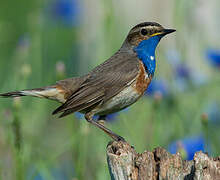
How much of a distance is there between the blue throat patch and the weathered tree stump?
5.43ft

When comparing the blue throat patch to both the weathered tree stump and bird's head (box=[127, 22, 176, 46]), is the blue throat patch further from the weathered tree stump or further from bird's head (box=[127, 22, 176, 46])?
the weathered tree stump

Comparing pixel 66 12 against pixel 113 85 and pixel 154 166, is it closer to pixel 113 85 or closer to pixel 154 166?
pixel 113 85

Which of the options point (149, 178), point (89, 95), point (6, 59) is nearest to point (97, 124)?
point (89, 95)

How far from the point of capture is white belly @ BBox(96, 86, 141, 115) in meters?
6.04

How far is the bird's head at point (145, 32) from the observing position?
629cm

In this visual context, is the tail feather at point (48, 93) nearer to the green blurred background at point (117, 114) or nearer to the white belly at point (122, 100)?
the green blurred background at point (117, 114)

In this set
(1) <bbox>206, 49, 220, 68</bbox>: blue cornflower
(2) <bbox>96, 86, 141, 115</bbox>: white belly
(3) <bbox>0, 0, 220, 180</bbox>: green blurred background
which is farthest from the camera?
(1) <bbox>206, 49, 220, 68</bbox>: blue cornflower

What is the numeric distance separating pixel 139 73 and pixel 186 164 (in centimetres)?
182

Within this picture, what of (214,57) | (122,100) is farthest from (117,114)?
(214,57)

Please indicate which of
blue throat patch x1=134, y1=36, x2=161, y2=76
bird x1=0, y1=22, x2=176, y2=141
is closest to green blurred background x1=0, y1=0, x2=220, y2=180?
bird x1=0, y1=22, x2=176, y2=141

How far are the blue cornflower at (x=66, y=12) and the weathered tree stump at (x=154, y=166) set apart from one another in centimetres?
700

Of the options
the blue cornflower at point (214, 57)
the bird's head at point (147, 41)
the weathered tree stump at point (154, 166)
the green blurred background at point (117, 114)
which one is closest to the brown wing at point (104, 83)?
the bird's head at point (147, 41)

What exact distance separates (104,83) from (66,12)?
5687 mm

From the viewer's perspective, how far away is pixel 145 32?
252 inches
